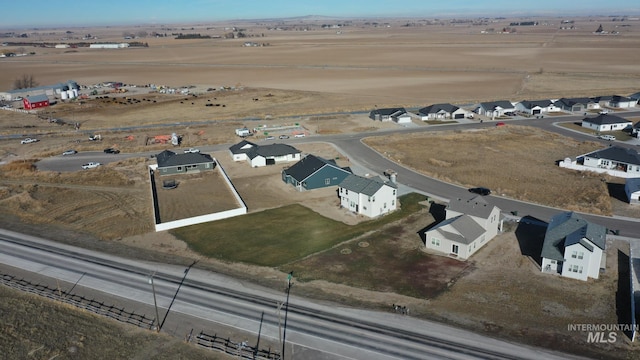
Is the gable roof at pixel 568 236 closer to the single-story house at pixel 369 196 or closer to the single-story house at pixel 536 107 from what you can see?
the single-story house at pixel 369 196

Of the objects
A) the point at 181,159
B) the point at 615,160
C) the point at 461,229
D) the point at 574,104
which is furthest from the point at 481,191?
the point at 574,104

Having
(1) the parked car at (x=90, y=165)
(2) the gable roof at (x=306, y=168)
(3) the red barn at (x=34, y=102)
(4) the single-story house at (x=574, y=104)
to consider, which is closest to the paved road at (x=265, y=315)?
(2) the gable roof at (x=306, y=168)

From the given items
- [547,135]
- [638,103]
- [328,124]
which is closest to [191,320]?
[328,124]

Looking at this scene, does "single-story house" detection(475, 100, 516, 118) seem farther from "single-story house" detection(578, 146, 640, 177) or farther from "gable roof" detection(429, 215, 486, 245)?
"gable roof" detection(429, 215, 486, 245)

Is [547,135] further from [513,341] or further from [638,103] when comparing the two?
[513,341]

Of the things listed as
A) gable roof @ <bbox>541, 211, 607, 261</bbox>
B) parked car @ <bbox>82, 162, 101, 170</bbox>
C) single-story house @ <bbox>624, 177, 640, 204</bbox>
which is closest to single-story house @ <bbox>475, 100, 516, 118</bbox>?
single-story house @ <bbox>624, 177, 640, 204</bbox>

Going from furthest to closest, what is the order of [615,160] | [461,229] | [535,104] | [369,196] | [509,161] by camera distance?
[535,104], [509,161], [615,160], [369,196], [461,229]

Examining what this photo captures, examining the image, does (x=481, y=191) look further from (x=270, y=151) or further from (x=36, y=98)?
(x=36, y=98)
